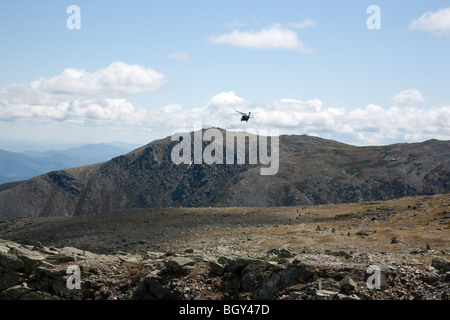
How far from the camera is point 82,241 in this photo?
68.8 metres

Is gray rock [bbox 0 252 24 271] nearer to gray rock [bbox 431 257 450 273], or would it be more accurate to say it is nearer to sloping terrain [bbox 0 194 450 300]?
sloping terrain [bbox 0 194 450 300]

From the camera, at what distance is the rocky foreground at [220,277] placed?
996 inches

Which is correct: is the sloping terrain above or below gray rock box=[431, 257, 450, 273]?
below

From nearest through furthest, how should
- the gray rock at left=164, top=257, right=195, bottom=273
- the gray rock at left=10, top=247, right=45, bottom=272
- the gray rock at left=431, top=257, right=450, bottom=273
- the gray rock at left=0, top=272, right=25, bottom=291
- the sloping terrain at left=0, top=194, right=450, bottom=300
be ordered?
the sloping terrain at left=0, top=194, right=450, bottom=300 → the gray rock at left=431, top=257, right=450, bottom=273 → the gray rock at left=0, top=272, right=25, bottom=291 → the gray rock at left=164, top=257, right=195, bottom=273 → the gray rock at left=10, top=247, right=45, bottom=272

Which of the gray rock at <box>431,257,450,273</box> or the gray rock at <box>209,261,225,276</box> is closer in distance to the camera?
the gray rock at <box>431,257,450,273</box>

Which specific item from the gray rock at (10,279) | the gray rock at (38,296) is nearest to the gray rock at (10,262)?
the gray rock at (10,279)

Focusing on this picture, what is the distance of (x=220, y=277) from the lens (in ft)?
101

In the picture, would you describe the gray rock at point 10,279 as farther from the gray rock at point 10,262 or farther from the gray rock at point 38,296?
the gray rock at point 38,296

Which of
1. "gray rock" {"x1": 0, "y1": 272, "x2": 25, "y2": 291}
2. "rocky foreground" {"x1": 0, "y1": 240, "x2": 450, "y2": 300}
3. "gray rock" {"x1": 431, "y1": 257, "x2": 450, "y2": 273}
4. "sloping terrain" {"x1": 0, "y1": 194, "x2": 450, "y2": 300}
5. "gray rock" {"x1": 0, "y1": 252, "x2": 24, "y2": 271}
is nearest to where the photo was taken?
"rocky foreground" {"x1": 0, "y1": 240, "x2": 450, "y2": 300}

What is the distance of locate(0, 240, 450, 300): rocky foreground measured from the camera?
2530cm

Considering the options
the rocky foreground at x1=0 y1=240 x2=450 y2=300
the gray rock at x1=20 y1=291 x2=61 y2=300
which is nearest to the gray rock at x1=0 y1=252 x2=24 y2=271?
the rocky foreground at x1=0 y1=240 x2=450 y2=300

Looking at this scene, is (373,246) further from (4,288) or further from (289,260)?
(4,288)

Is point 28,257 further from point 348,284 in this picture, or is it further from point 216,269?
point 348,284
